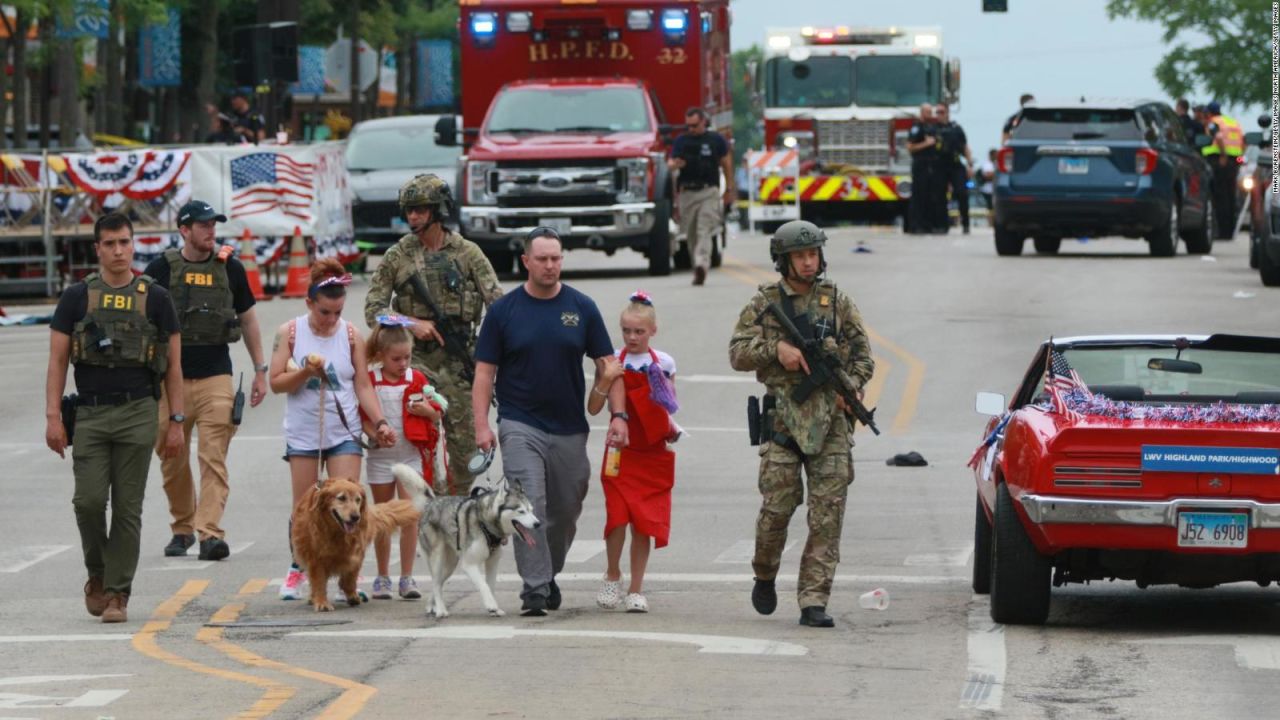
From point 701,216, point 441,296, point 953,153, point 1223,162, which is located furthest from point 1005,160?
point 441,296

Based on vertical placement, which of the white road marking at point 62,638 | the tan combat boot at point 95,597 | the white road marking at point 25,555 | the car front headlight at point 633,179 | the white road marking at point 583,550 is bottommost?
the white road marking at point 25,555

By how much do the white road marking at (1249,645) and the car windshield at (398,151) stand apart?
26.2 m

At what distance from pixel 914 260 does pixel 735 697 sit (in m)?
25.3

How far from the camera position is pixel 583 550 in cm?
1518

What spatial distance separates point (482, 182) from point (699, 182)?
252 cm

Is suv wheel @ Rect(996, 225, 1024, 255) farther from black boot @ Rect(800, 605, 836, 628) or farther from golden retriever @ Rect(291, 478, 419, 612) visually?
black boot @ Rect(800, 605, 836, 628)

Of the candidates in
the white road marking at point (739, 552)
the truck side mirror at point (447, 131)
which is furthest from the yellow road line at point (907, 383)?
the truck side mirror at point (447, 131)

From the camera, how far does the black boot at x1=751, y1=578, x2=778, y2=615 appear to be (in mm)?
11805

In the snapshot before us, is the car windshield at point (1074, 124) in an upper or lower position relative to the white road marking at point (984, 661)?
upper

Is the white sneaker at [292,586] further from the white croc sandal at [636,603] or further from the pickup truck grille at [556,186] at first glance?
the pickup truck grille at [556,186]

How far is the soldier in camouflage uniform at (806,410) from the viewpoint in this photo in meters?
11.5

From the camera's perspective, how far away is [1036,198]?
1280 inches

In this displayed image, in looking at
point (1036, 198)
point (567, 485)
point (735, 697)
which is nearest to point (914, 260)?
point (1036, 198)

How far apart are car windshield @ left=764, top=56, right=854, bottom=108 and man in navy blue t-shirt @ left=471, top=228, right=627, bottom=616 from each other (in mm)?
32178
